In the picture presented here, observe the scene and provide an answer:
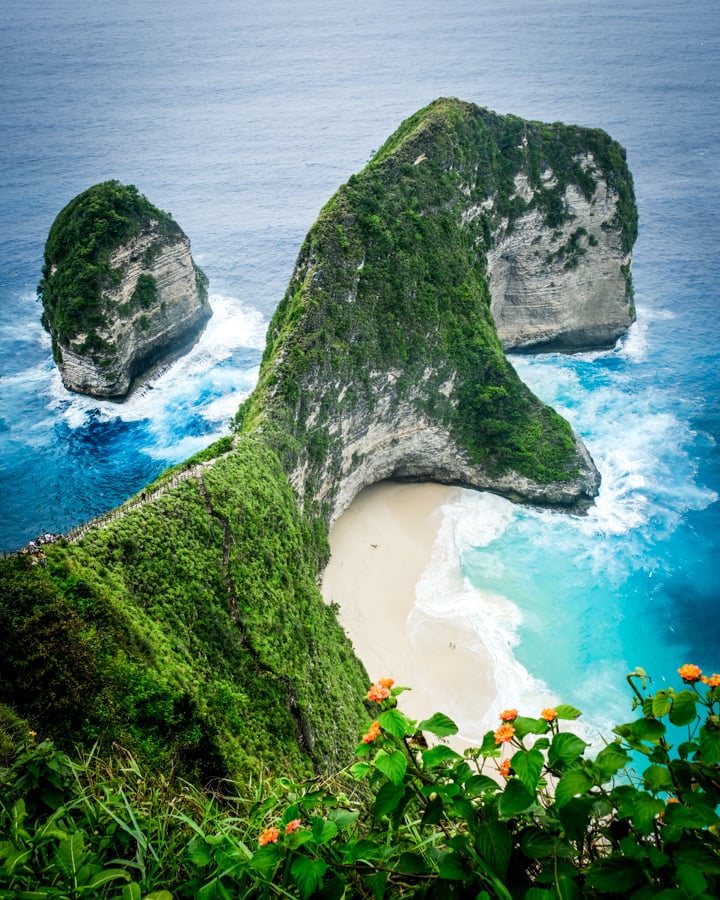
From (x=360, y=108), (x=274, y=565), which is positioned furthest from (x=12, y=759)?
(x=360, y=108)

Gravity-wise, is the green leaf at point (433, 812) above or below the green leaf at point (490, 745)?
below

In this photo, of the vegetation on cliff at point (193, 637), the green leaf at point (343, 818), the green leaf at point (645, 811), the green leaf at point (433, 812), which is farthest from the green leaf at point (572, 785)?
the vegetation on cliff at point (193, 637)

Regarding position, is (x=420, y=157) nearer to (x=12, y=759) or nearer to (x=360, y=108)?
(x=12, y=759)

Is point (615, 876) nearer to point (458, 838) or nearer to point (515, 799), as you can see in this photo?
point (515, 799)

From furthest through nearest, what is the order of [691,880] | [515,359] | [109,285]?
[515,359] < [109,285] < [691,880]

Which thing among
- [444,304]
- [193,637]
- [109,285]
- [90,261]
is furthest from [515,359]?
[193,637]

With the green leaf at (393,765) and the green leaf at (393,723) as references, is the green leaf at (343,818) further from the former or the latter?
the green leaf at (393,723)
